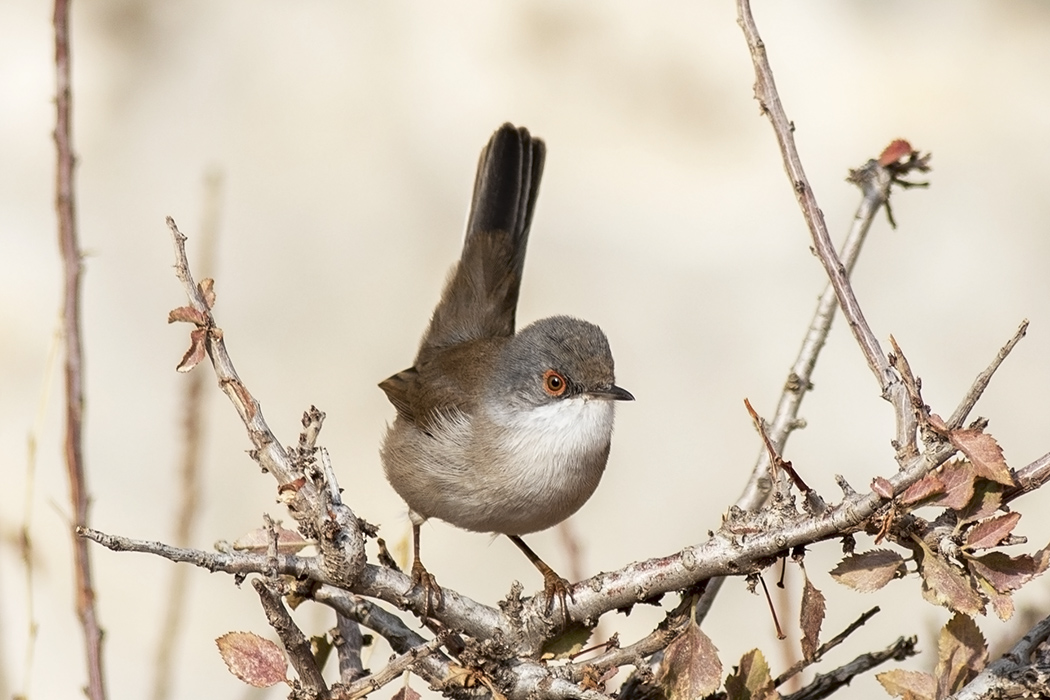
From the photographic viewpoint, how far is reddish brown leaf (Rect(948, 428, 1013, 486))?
186 centimetres

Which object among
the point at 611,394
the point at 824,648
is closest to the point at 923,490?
the point at 824,648

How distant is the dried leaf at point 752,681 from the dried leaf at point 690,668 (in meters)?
0.07

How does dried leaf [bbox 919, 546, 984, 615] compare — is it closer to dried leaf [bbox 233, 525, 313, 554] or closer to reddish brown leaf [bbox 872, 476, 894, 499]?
reddish brown leaf [bbox 872, 476, 894, 499]

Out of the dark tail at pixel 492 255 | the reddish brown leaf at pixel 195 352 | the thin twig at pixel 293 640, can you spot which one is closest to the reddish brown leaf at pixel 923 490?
the thin twig at pixel 293 640

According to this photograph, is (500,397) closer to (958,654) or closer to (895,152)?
(895,152)

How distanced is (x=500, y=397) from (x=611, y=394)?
429mm

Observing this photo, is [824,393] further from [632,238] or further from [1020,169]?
[1020,169]

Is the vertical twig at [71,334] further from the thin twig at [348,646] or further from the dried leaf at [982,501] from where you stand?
the dried leaf at [982,501]

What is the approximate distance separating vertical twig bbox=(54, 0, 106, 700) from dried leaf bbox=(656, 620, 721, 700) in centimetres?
125

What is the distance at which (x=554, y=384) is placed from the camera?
406cm

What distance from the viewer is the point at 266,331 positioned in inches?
256

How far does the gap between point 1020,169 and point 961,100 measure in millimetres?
575

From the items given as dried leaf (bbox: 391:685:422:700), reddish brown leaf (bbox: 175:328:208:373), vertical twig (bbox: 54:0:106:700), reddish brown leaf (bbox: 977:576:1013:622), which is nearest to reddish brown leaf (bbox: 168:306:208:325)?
reddish brown leaf (bbox: 175:328:208:373)

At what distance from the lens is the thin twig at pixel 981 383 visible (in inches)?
74.2
